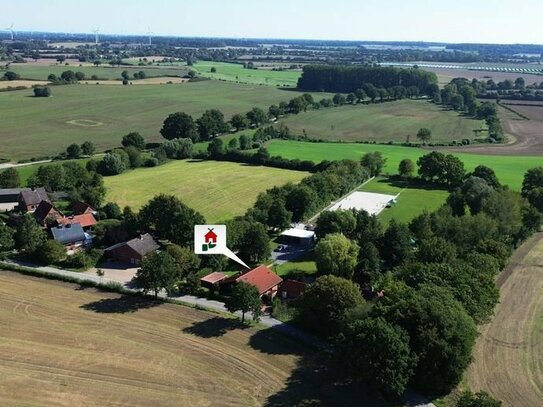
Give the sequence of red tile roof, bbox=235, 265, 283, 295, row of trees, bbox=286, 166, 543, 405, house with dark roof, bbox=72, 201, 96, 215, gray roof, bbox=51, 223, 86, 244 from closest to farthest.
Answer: row of trees, bbox=286, 166, 543, 405
red tile roof, bbox=235, 265, 283, 295
gray roof, bbox=51, 223, 86, 244
house with dark roof, bbox=72, 201, 96, 215

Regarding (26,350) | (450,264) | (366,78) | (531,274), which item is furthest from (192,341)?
(366,78)

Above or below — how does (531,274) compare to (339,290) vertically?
below

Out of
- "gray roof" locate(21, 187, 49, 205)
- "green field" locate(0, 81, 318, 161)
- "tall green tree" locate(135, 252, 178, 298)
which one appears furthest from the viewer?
"green field" locate(0, 81, 318, 161)

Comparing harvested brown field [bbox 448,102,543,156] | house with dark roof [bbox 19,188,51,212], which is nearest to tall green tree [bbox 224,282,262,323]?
house with dark roof [bbox 19,188,51,212]

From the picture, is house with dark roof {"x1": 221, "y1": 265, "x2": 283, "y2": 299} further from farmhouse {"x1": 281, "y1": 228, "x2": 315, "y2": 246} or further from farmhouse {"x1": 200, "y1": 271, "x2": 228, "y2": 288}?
farmhouse {"x1": 281, "y1": 228, "x2": 315, "y2": 246}

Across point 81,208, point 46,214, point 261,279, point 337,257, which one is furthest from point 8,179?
point 337,257

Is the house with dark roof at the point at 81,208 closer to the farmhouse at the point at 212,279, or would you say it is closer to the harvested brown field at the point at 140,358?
the harvested brown field at the point at 140,358

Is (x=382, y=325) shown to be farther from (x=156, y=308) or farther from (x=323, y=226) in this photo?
(x=323, y=226)

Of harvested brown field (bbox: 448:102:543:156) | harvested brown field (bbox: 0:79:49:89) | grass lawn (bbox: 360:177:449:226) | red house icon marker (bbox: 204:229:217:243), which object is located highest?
harvested brown field (bbox: 0:79:49:89)
